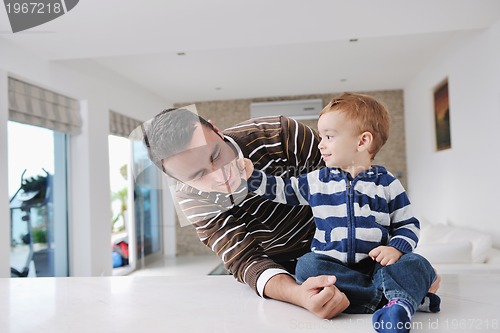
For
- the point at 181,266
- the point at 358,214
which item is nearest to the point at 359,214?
the point at 358,214

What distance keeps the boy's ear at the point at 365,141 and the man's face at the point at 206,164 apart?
259 mm

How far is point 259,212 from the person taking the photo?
1.20 metres

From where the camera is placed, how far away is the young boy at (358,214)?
2.80 ft

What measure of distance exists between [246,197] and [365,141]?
318mm

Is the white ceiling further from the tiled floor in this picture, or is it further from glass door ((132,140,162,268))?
the tiled floor

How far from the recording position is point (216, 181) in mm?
935

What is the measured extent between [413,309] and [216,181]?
0.43 m

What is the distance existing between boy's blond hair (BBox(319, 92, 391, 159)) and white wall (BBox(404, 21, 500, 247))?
3.08 metres

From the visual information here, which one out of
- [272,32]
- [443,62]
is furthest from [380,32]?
[443,62]

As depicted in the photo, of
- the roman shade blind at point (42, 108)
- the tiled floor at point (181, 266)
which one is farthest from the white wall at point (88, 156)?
the tiled floor at point (181, 266)

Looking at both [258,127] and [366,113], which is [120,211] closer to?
[258,127]

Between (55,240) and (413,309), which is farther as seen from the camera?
(55,240)

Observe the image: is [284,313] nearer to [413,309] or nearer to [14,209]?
[413,309]

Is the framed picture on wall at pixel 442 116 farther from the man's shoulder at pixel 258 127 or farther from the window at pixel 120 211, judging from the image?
the man's shoulder at pixel 258 127
